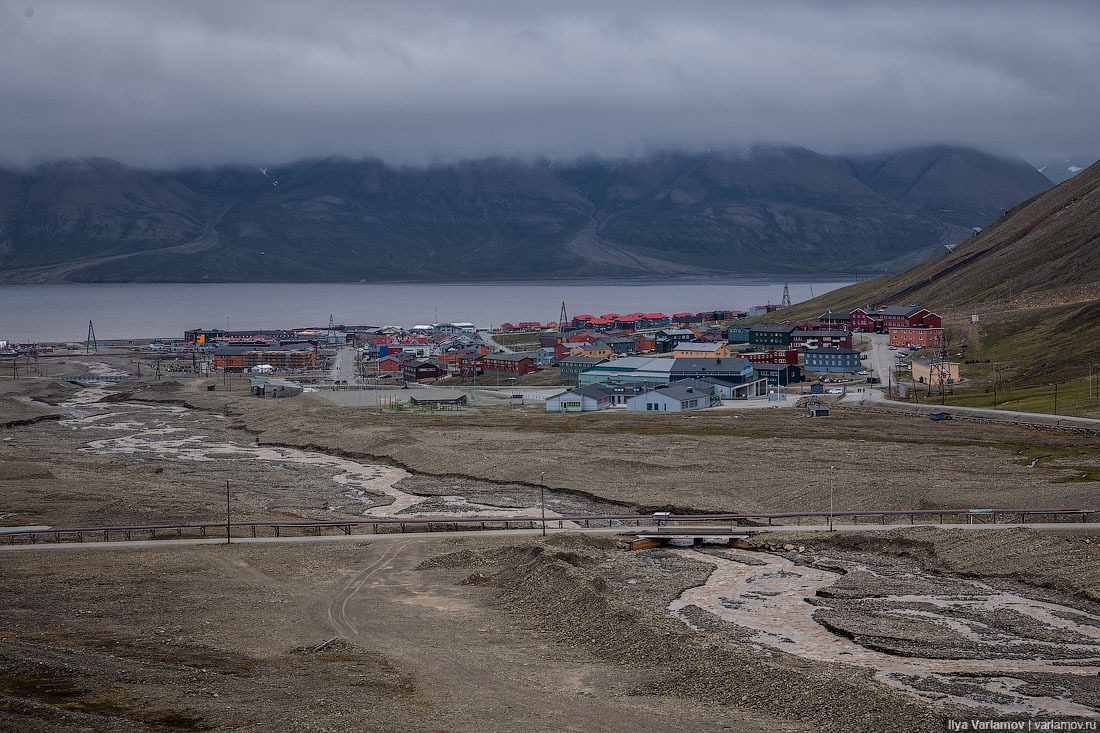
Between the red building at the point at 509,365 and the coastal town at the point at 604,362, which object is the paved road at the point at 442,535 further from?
the red building at the point at 509,365

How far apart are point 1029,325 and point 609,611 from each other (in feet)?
326

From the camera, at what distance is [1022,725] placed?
23.7 meters

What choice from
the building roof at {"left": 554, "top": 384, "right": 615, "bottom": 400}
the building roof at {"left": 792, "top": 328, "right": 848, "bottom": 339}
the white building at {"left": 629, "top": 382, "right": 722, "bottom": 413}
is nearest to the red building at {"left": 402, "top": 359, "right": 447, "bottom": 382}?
the building roof at {"left": 554, "top": 384, "right": 615, "bottom": 400}

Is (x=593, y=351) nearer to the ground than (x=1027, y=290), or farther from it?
nearer to the ground

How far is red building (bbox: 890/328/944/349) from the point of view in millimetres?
125625

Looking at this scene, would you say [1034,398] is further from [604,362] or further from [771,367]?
[604,362]

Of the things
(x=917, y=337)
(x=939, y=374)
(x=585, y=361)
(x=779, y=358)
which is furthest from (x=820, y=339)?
(x=939, y=374)

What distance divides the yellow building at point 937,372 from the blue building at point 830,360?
41.7 feet

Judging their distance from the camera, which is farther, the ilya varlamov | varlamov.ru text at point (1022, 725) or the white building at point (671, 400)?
the white building at point (671, 400)

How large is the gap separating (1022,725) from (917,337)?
110241 mm

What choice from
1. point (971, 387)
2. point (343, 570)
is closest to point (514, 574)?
point (343, 570)

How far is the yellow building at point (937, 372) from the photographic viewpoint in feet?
313

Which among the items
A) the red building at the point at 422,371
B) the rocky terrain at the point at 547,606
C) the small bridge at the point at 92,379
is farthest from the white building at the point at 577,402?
the small bridge at the point at 92,379

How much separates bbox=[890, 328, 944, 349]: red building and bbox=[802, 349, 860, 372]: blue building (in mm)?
16658
